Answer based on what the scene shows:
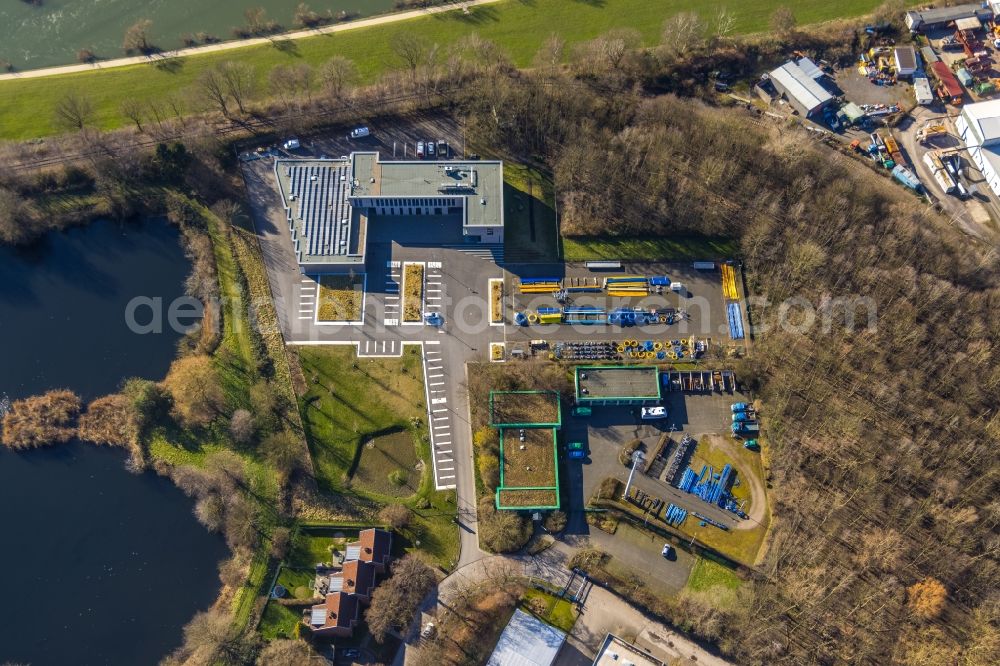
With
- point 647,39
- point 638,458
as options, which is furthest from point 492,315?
point 647,39

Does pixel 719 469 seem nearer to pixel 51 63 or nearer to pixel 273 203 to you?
pixel 273 203

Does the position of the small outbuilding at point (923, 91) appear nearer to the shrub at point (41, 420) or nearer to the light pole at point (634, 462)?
the light pole at point (634, 462)

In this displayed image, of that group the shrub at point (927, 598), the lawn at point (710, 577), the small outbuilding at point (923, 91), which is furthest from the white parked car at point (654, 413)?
the small outbuilding at point (923, 91)

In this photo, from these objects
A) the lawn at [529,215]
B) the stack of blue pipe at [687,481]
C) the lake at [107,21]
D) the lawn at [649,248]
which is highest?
the lake at [107,21]

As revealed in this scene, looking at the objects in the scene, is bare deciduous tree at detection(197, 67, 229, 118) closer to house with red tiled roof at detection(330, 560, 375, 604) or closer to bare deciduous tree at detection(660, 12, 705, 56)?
bare deciduous tree at detection(660, 12, 705, 56)

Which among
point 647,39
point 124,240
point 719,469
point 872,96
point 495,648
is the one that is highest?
point 647,39
